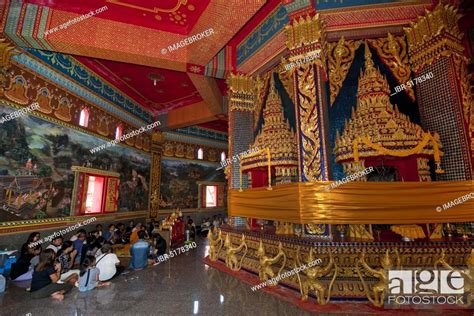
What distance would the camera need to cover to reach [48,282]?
4867 mm

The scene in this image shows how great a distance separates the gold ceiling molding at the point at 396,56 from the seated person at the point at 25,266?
1016 cm

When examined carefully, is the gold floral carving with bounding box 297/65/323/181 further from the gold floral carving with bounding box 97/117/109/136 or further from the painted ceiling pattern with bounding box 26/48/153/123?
the gold floral carving with bounding box 97/117/109/136

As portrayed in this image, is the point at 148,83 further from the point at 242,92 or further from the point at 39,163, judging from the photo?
the point at 39,163

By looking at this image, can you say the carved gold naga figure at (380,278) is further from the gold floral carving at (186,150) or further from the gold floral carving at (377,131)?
the gold floral carving at (186,150)

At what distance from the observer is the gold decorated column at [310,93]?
509cm

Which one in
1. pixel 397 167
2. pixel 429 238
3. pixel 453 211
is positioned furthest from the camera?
pixel 397 167

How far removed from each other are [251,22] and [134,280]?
313 inches

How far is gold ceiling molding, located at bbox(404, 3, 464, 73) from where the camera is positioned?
5.36 m

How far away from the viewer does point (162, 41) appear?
7.27m

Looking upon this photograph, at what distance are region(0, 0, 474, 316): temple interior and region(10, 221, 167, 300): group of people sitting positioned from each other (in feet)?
0.14

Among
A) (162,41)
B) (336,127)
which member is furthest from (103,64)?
(336,127)

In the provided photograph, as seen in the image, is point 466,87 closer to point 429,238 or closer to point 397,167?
point 397,167

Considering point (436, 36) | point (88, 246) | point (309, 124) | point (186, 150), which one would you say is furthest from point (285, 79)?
point (186, 150)

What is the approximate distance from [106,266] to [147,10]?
6.69 meters
